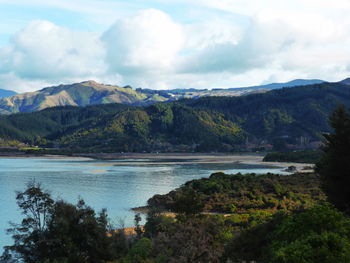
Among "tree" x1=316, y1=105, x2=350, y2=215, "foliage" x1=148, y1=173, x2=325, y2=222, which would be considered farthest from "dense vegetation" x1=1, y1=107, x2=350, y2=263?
"foliage" x1=148, y1=173, x2=325, y2=222

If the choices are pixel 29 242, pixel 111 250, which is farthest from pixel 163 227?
pixel 29 242

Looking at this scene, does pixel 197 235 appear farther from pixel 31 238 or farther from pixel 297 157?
pixel 297 157

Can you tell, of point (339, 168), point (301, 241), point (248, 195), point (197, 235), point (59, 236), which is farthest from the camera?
point (248, 195)

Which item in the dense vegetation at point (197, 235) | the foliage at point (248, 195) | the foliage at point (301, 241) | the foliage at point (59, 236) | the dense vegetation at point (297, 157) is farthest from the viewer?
the dense vegetation at point (297, 157)

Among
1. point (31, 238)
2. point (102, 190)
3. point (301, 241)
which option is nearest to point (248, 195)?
point (102, 190)

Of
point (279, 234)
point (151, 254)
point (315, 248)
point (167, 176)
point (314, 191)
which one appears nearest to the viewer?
point (315, 248)

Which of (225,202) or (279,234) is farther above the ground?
(279,234)

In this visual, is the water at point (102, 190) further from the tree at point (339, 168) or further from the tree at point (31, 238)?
the tree at point (339, 168)

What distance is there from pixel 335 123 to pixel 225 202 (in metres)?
33.6

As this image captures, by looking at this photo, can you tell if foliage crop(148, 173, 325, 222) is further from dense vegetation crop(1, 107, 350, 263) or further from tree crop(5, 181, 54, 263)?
tree crop(5, 181, 54, 263)

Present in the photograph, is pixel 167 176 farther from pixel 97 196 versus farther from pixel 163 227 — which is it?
pixel 163 227

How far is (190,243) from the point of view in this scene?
94.3 feet

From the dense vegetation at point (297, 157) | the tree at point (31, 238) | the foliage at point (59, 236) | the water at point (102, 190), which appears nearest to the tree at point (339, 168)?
the foliage at point (59, 236)

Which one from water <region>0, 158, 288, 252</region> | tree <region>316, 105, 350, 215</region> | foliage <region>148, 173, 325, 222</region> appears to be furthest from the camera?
foliage <region>148, 173, 325, 222</region>
